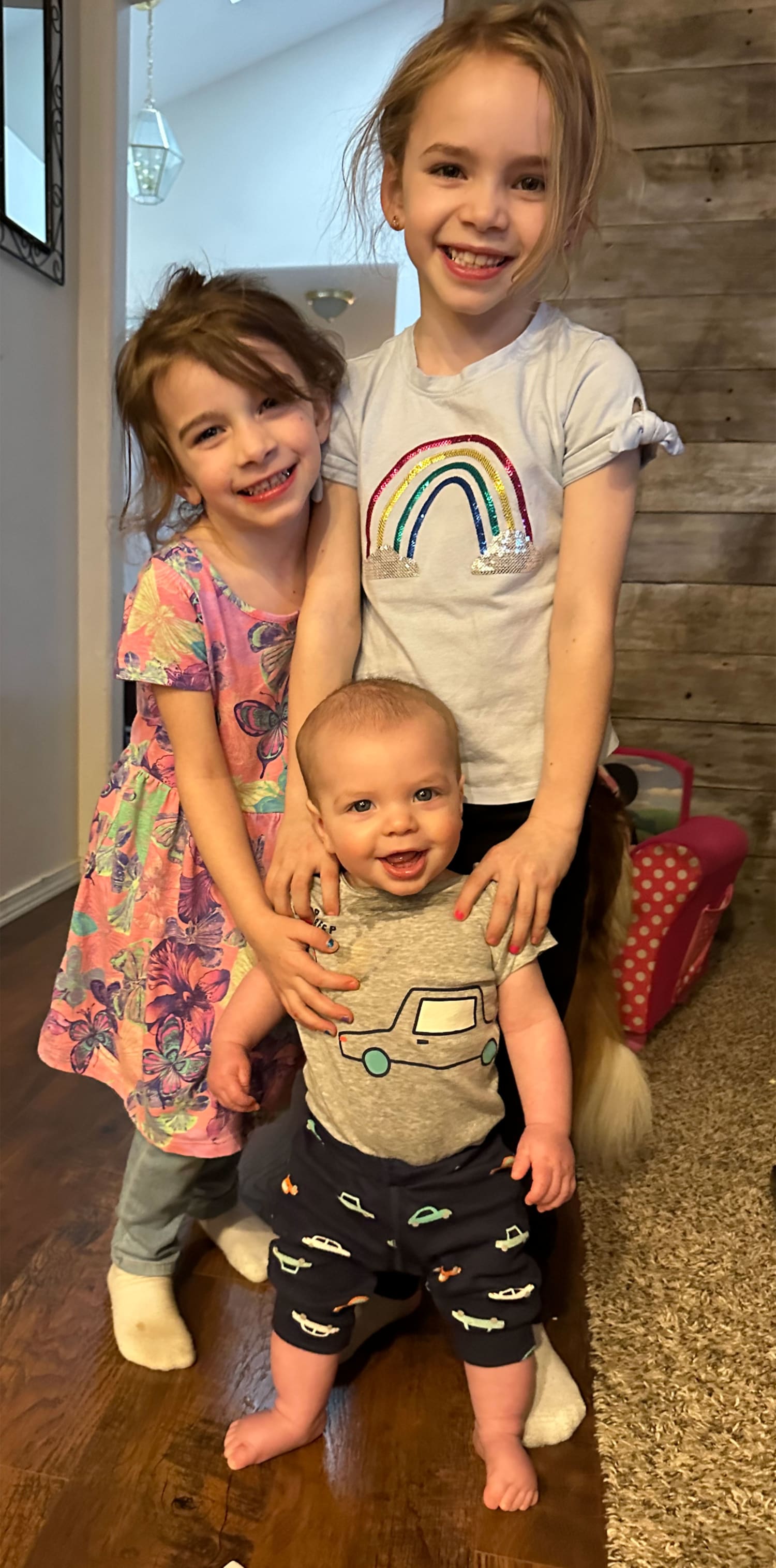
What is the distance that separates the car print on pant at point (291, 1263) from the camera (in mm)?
841

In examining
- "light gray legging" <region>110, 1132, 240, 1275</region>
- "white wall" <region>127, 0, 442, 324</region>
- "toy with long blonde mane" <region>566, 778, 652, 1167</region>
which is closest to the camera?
"light gray legging" <region>110, 1132, 240, 1275</region>

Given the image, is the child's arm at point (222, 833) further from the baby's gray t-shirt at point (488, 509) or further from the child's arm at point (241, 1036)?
the baby's gray t-shirt at point (488, 509)

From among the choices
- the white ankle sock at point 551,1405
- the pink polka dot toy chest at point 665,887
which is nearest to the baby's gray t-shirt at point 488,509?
the white ankle sock at point 551,1405

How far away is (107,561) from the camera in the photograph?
A: 224 centimetres

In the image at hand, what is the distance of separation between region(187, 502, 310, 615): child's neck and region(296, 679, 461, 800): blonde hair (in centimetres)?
18

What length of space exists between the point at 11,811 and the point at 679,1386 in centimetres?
158

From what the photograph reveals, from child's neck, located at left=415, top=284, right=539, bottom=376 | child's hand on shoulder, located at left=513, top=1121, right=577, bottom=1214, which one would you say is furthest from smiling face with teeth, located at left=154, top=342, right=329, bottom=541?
child's hand on shoulder, located at left=513, top=1121, right=577, bottom=1214

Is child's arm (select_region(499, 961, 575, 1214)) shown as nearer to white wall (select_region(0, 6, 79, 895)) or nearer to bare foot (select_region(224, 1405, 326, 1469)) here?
bare foot (select_region(224, 1405, 326, 1469))

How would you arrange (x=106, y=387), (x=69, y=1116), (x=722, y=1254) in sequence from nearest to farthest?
(x=722, y=1254)
(x=69, y=1116)
(x=106, y=387)

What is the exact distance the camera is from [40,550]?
6.80 feet

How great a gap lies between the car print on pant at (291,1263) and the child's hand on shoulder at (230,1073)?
123mm

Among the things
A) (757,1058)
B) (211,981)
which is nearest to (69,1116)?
(211,981)

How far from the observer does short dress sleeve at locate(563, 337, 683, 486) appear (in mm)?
801

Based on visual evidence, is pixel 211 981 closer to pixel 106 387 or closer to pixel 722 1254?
pixel 722 1254
